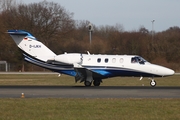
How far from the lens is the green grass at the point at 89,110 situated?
13.4 meters

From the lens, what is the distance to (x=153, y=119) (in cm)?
1309

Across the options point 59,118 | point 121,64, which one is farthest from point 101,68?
point 59,118

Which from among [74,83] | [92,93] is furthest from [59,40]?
[92,93]

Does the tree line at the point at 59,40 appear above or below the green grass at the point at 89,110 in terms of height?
above

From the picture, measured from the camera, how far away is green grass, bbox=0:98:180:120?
13438 mm

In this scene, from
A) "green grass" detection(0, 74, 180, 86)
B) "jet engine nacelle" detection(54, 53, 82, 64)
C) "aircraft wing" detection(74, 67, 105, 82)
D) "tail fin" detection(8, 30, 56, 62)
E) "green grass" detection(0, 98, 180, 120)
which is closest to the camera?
"green grass" detection(0, 98, 180, 120)

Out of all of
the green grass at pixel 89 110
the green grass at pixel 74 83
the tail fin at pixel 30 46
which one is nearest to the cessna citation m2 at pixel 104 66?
the tail fin at pixel 30 46

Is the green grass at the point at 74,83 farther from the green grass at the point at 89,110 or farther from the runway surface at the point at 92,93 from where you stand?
the green grass at the point at 89,110

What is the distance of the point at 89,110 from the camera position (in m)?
15.0

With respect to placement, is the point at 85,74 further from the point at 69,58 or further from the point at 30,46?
the point at 30,46

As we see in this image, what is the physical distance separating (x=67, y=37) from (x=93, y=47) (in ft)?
24.3

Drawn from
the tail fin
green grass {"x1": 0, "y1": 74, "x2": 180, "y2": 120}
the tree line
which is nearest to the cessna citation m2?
the tail fin

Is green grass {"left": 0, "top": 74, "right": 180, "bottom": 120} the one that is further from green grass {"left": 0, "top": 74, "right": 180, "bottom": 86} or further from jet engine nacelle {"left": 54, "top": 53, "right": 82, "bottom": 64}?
green grass {"left": 0, "top": 74, "right": 180, "bottom": 86}

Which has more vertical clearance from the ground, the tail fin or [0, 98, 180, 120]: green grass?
the tail fin
